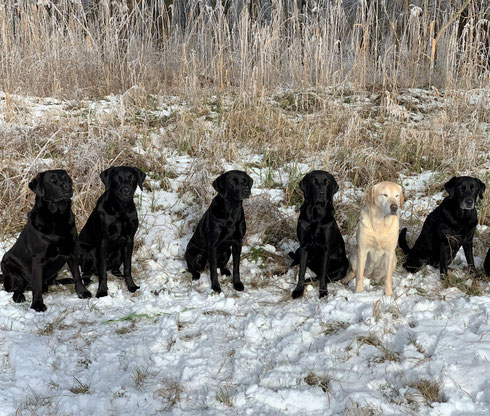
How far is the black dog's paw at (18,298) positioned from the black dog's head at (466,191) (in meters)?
3.68

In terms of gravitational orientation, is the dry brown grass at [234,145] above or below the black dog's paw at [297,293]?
above

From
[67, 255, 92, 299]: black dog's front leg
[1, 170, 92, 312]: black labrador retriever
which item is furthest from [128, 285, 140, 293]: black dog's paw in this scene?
[1, 170, 92, 312]: black labrador retriever

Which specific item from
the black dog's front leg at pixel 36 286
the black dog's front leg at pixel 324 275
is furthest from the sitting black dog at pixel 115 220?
the black dog's front leg at pixel 324 275

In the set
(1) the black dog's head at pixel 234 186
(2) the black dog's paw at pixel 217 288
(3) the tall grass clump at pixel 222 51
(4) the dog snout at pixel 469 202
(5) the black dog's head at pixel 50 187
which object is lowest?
(2) the black dog's paw at pixel 217 288

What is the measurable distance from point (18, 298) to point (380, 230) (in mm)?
2941

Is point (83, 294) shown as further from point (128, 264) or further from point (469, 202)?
point (469, 202)

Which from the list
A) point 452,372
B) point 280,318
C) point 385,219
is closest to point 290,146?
point 385,219

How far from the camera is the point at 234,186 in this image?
3836 millimetres

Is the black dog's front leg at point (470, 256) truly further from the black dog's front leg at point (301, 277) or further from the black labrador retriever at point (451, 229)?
the black dog's front leg at point (301, 277)

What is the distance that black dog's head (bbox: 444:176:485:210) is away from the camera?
376 cm

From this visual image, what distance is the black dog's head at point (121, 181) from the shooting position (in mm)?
3699

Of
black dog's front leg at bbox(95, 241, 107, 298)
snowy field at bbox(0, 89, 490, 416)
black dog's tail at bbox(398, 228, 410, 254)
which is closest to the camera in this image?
snowy field at bbox(0, 89, 490, 416)

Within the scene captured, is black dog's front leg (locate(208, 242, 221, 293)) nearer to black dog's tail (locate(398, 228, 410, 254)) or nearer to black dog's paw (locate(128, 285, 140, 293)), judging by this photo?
black dog's paw (locate(128, 285, 140, 293))

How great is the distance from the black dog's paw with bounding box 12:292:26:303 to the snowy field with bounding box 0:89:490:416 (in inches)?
2.6
